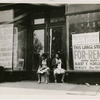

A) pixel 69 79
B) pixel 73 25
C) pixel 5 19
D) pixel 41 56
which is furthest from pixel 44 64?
pixel 5 19

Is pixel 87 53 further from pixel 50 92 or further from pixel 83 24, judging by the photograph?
pixel 50 92

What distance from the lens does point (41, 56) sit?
36.8 ft

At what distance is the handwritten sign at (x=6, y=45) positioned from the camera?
11.6 meters

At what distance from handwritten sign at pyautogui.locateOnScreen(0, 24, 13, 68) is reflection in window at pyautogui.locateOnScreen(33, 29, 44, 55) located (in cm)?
115

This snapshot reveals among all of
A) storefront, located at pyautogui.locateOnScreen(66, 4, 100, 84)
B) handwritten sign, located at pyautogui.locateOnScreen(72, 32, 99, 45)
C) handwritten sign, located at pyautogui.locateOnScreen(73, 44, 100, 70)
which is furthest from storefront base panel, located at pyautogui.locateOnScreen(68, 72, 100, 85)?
handwritten sign, located at pyautogui.locateOnScreen(72, 32, 99, 45)

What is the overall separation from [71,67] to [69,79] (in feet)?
1.70

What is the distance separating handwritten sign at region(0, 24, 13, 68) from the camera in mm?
11594

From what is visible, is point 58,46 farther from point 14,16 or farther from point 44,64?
point 14,16

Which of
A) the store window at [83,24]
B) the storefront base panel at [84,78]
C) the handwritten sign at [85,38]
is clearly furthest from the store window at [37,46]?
the storefront base panel at [84,78]

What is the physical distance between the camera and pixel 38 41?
11820mm

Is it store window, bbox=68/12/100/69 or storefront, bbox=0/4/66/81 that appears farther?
storefront, bbox=0/4/66/81

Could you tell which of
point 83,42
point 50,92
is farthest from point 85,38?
point 50,92

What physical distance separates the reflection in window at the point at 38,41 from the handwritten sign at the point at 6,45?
1151 mm

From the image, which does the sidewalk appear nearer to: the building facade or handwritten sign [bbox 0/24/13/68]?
the building facade
